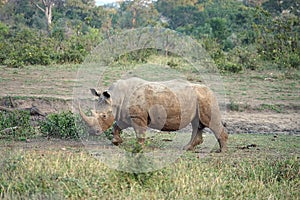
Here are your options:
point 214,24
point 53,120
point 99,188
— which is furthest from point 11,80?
point 214,24

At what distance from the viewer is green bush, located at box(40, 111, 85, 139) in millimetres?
9875

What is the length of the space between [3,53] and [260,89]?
8055 mm

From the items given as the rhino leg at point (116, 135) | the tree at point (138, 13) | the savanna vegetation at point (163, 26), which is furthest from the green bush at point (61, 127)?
the tree at point (138, 13)

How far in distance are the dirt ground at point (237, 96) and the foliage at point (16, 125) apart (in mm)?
2022

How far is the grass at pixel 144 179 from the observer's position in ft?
20.7

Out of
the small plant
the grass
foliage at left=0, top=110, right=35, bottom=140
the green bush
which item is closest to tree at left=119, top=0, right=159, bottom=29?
the small plant

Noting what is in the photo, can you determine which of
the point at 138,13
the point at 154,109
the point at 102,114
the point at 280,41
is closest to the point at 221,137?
the point at 154,109

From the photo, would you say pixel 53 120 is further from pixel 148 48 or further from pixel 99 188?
pixel 148 48

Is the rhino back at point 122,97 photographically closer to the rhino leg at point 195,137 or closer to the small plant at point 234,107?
the rhino leg at point 195,137

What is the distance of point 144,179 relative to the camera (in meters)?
6.84

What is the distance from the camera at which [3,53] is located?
59.8 ft

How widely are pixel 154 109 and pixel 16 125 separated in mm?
2750

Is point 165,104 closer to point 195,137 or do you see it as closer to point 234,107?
point 195,137

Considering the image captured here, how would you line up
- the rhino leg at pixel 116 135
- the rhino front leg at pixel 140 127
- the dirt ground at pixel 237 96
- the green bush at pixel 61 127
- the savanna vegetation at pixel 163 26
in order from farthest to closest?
the savanna vegetation at pixel 163 26, the dirt ground at pixel 237 96, the green bush at pixel 61 127, the rhino leg at pixel 116 135, the rhino front leg at pixel 140 127
